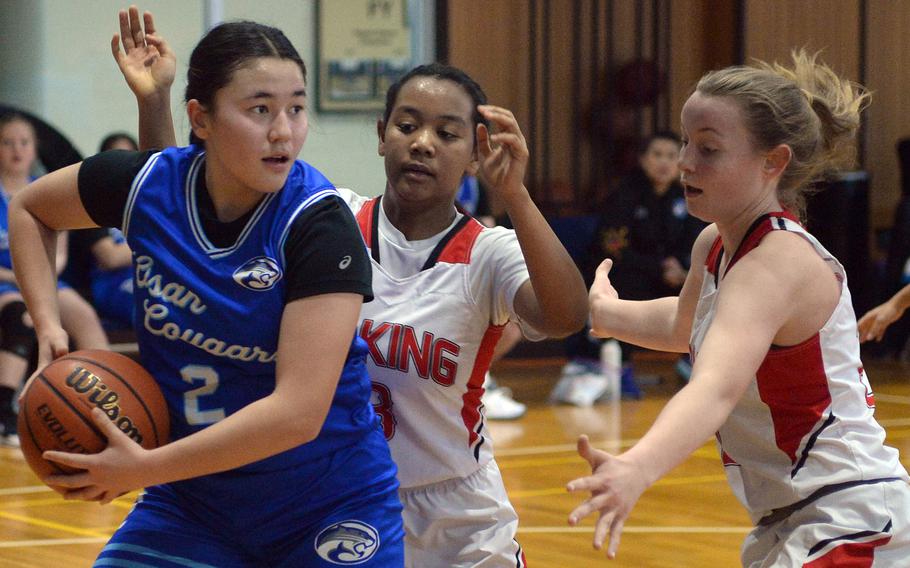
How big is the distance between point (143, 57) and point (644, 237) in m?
5.46

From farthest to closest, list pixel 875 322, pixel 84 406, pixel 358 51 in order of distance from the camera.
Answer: pixel 358 51 → pixel 875 322 → pixel 84 406

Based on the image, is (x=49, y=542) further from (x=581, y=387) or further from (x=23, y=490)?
(x=581, y=387)

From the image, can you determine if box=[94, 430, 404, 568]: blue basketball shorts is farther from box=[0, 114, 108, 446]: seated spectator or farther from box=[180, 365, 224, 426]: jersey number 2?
box=[0, 114, 108, 446]: seated spectator

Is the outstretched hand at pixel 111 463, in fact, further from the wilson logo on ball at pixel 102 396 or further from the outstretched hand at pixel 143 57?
the outstretched hand at pixel 143 57

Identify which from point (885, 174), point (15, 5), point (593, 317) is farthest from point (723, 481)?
point (885, 174)

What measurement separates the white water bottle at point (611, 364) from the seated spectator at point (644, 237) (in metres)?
0.04

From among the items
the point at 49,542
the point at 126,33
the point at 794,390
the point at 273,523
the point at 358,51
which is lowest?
the point at 49,542

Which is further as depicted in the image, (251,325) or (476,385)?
(476,385)

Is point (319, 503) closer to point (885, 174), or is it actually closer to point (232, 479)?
point (232, 479)

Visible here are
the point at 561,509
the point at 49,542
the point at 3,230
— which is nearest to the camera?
the point at 49,542

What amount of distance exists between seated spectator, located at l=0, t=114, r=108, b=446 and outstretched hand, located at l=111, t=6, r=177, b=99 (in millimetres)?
3713

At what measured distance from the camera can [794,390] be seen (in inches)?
93.4

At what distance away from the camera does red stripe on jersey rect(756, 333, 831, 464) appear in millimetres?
2352

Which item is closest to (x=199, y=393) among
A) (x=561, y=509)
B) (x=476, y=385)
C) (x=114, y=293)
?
(x=476, y=385)
